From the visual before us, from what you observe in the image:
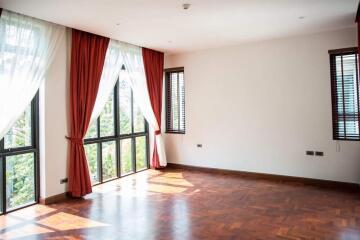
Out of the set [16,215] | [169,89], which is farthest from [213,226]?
[169,89]

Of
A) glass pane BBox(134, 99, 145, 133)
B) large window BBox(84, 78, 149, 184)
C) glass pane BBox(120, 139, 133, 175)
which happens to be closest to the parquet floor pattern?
large window BBox(84, 78, 149, 184)

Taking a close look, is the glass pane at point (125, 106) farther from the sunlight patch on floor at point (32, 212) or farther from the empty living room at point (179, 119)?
the sunlight patch on floor at point (32, 212)

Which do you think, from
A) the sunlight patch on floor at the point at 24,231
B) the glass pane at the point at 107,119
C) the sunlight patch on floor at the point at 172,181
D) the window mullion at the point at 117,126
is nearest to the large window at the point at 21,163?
the sunlight patch on floor at the point at 24,231

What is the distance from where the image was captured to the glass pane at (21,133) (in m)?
4.17

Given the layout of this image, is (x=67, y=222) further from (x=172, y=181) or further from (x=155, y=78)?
(x=155, y=78)

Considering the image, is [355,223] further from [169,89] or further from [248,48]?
[169,89]

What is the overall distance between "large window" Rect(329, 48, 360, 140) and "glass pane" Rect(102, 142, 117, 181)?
14.0 ft

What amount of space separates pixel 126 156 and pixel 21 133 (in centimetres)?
239

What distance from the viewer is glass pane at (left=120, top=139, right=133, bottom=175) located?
243 inches

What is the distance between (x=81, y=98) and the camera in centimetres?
491

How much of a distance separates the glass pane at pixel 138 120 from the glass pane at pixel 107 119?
75cm

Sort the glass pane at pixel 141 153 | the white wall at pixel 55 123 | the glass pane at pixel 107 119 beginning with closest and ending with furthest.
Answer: the white wall at pixel 55 123
the glass pane at pixel 107 119
the glass pane at pixel 141 153

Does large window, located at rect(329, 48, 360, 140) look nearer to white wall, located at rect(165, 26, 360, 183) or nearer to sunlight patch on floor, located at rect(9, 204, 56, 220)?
white wall, located at rect(165, 26, 360, 183)

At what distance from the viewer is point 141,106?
6.43 metres
